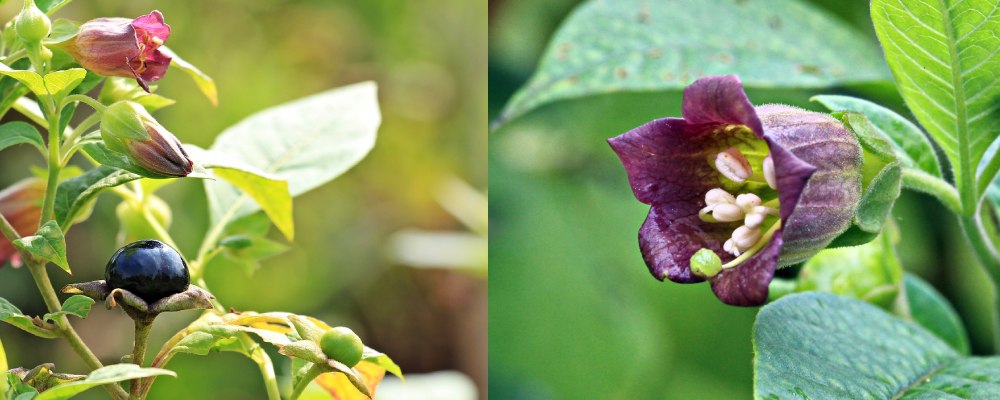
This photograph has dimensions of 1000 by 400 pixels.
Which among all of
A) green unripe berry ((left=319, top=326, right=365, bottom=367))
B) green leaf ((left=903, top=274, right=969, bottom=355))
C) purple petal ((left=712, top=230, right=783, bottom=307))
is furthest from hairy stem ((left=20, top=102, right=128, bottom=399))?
green leaf ((left=903, top=274, right=969, bottom=355))

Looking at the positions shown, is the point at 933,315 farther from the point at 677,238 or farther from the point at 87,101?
the point at 87,101

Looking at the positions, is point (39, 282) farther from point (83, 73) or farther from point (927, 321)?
point (927, 321)

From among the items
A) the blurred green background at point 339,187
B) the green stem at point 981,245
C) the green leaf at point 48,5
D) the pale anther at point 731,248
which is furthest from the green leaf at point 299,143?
the blurred green background at point 339,187

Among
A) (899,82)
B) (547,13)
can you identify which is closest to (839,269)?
(899,82)

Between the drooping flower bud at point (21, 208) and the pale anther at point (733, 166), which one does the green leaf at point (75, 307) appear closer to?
the drooping flower bud at point (21, 208)

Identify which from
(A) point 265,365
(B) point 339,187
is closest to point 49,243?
(A) point 265,365
